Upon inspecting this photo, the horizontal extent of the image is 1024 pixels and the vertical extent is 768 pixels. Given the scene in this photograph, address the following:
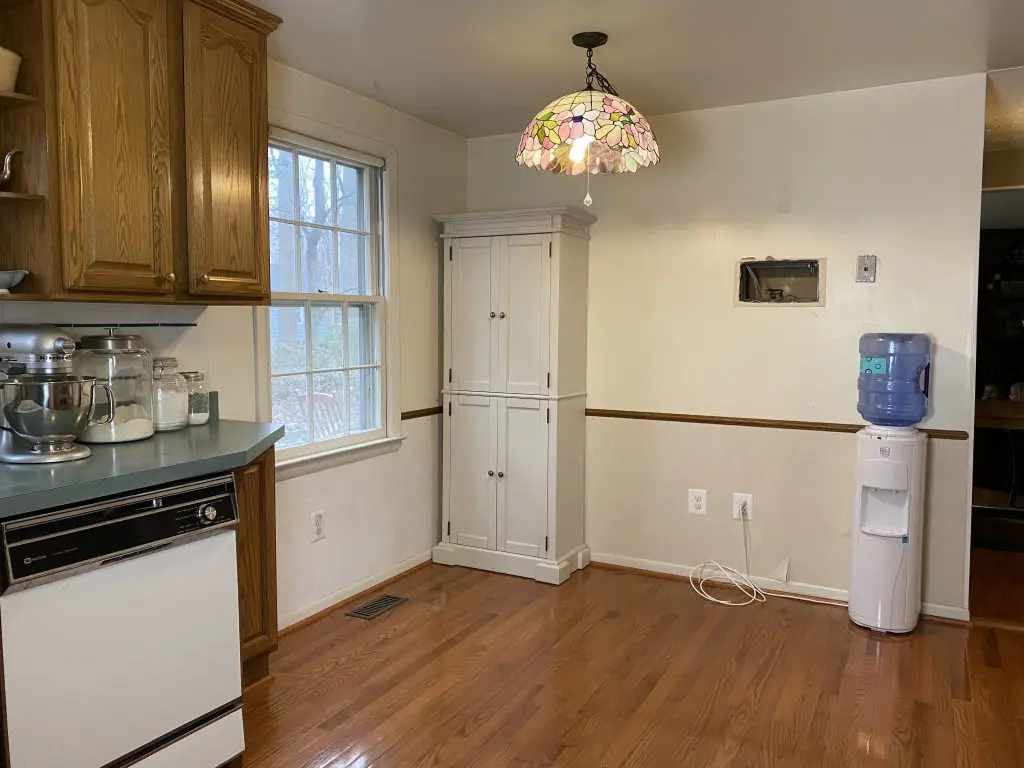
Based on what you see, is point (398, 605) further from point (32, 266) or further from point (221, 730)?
point (32, 266)

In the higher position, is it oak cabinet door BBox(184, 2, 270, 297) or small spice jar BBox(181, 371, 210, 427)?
oak cabinet door BBox(184, 2, 270, 297)

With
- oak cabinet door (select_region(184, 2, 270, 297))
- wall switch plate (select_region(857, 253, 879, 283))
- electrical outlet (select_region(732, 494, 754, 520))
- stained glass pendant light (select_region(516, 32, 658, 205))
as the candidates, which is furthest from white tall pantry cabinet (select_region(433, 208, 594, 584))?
oak cabinet door (select_region(184, 2, 270, 297))

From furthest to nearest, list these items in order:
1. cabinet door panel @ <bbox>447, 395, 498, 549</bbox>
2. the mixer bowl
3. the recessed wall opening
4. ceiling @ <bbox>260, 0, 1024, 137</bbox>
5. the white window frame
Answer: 1. cabinet door panel @ <bbox>447, 395, 498, 549</bbox>
2. the recessed wall opening
3. the white window frame
4. ceiling @ <bbox>260, 0, 1024, 137</bbox>
5. the mixer bowl

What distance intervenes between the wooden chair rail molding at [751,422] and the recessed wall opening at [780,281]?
1.86 feet

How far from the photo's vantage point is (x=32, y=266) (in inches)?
85.1

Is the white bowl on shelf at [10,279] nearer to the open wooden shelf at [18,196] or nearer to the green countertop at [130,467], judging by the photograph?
the open wooden shelf at [18,196]

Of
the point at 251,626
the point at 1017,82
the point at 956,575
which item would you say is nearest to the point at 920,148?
the point at 1017,82

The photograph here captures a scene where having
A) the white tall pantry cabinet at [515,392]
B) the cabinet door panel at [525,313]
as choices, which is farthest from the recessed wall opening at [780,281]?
the cabinet door panel at [525,313]

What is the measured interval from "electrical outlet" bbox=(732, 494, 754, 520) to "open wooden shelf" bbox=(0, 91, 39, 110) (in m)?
3.23

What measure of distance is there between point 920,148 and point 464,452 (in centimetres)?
255

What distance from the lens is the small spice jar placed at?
2707 millimetres

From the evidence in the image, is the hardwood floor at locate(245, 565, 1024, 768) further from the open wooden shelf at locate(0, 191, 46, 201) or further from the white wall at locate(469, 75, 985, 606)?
the open wooden shelf at locate(0, 191, 46, 201)

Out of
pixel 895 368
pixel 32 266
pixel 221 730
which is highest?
pixel 32 266

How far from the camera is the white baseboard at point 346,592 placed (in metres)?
3.29
